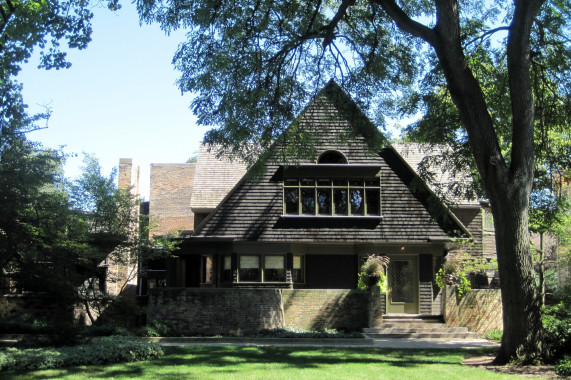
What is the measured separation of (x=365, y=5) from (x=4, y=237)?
38.3ft

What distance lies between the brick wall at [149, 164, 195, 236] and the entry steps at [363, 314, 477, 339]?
1699 centimetres

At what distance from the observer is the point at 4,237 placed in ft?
46.5

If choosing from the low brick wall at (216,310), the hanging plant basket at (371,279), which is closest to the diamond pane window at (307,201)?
the hanging plant basket at (371,279)

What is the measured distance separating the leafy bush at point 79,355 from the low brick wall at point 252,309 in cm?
607

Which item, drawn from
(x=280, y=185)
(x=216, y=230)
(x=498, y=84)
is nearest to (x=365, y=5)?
(x=498, y=84)

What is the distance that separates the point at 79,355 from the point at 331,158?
14603mm

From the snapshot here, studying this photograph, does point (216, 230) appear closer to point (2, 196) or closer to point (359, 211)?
point (359, 211)

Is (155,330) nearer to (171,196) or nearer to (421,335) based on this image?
(421,335)

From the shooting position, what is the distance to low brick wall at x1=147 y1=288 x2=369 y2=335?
69.9ft

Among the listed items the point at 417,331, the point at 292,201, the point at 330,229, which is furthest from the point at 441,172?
the point at 417,331

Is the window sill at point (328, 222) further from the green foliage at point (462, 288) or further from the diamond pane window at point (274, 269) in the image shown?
the green foliage at point (462, 288)

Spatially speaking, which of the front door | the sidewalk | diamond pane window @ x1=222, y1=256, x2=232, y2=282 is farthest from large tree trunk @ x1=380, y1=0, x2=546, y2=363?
diamond pane window @ x1=222, y1=256, x2=232, y2=282

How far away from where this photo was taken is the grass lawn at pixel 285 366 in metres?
12.2

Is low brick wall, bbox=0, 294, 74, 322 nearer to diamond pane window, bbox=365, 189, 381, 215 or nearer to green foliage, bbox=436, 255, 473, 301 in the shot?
diamond pane window, bbox=365, 189, 381, 215
